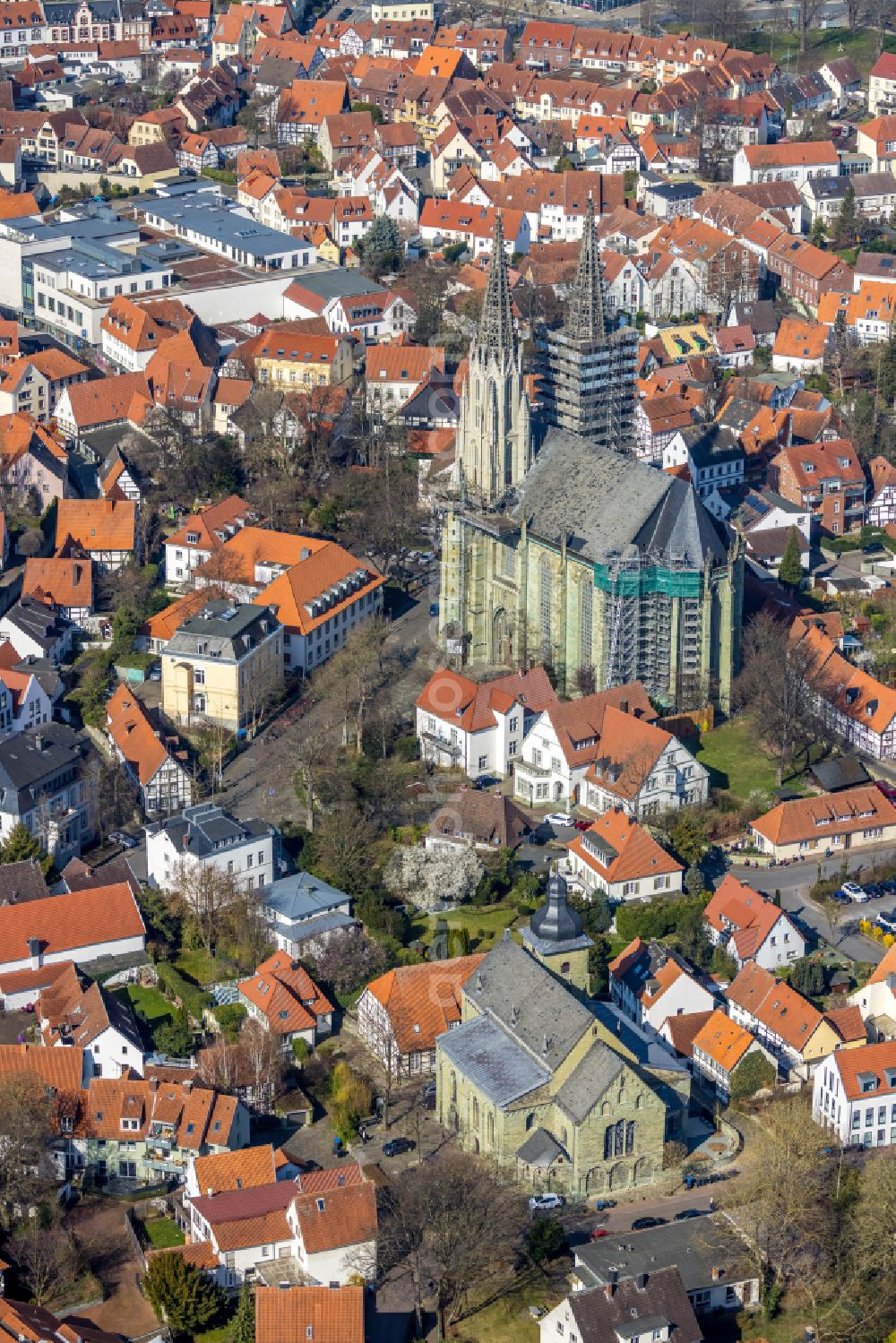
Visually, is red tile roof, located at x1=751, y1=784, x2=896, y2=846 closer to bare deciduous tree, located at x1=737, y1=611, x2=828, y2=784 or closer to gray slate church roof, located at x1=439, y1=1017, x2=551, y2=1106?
bare deciduous tree, located at x1=737, y1=611, x2=828, y2=784

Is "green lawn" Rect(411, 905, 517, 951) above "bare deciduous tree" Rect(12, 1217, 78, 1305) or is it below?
above

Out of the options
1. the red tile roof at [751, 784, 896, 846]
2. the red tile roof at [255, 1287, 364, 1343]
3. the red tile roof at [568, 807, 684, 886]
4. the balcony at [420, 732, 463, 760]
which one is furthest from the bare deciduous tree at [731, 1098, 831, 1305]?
the balcony at [420, 732, 463, 760]

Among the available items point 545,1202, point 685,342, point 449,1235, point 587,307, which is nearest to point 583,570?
point 587,307

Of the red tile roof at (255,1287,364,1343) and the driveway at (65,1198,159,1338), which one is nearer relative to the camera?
the red tile roof at (255,1287,364,1343)

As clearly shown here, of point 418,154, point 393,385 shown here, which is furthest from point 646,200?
point 393,385

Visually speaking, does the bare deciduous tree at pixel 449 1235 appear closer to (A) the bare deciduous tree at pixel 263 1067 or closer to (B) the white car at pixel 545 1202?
(B) the white car at pixel 545 1202

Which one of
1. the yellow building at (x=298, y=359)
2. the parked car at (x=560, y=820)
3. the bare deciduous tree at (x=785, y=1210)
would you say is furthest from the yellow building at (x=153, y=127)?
the bare deciduous tree at (x=785, y=1210)

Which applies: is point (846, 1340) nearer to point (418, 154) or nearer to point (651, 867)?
point (651, 867)

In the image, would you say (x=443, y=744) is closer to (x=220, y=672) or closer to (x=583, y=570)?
(x=583, y=570)

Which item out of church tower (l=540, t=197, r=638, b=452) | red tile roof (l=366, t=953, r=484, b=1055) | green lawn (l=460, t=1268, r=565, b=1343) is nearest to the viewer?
green lawn (l=460, t=1268, r=565, b=1343)
